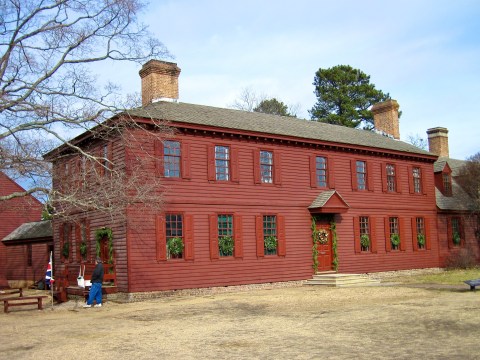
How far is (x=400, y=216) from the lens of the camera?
1070 inches

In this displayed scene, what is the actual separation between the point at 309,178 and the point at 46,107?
1185 cm

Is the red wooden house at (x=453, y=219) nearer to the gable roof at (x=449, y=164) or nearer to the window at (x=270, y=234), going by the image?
the gable roof at (x=449, y=164)

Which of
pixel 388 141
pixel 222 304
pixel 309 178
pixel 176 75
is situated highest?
pixel 176 75

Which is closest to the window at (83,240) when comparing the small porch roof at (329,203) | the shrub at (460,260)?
the small porch roof at (329,203)

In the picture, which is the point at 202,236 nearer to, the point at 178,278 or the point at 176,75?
the point at 178,278

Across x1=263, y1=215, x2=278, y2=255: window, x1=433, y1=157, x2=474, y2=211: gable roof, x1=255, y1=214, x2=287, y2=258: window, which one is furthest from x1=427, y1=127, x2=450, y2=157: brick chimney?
x1=263, y1=215, x2=278, y2=255: window

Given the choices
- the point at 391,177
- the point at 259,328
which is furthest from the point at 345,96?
the point at 259,328

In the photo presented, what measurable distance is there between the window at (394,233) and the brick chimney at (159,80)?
39.9 ft

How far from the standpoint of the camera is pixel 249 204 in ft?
69.9

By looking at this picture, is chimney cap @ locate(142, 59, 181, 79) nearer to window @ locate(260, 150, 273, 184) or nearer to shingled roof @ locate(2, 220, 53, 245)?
window @ locate(260, 150, 273, 184)

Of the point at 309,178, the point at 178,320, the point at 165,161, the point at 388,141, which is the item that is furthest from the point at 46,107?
the point at 388,141

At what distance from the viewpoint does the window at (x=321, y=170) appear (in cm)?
2400

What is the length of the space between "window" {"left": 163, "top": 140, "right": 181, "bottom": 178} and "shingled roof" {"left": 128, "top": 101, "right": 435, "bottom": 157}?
89 cm

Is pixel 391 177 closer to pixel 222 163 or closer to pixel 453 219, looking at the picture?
pixel 453 219
